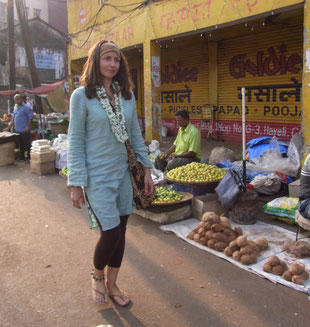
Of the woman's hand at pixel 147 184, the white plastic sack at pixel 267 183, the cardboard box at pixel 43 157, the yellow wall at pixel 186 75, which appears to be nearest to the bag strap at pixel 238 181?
the white plastic sack at pixel 267 183

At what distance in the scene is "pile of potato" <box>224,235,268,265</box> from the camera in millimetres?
3455

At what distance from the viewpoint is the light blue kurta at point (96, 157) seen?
2.42m

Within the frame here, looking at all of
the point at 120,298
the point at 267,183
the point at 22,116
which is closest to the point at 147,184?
the point at 120,298

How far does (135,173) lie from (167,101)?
12.1m

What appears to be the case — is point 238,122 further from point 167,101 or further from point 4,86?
point 4,86

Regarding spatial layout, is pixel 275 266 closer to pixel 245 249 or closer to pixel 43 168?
pixel 245 249

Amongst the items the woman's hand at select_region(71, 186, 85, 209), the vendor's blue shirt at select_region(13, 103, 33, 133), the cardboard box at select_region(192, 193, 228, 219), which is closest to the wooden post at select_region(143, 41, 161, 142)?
the vendor's blue shirt at select_region(13, 103, 33, 133)

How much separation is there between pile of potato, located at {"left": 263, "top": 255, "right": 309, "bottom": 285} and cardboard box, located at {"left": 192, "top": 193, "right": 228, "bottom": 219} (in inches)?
57.0

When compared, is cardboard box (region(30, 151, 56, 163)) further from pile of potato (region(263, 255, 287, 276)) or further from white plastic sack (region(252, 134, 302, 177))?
pile of potato (region(263, 255, 287, 276))

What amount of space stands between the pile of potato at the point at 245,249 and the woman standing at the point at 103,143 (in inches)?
58.7

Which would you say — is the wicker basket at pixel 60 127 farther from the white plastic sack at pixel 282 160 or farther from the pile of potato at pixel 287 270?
the pile of potato at pixel 287 270

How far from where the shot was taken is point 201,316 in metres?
2.69

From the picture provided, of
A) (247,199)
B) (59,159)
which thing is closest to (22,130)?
(59,159)

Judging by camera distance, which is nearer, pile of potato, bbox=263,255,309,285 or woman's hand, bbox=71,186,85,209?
woman's hand, bbox=71,186,85,209
